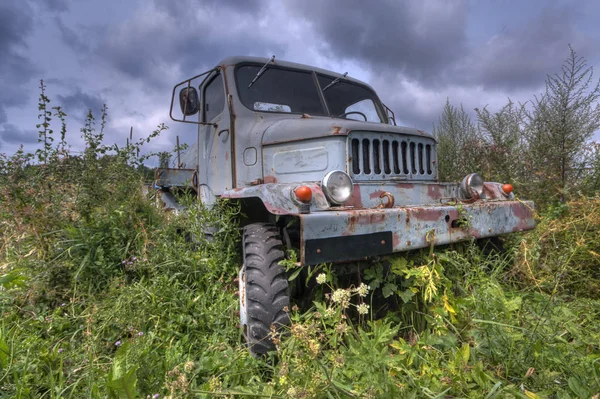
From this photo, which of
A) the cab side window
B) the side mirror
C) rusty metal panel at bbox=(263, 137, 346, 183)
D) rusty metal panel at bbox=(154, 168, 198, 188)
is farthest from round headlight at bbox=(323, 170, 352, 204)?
rusty metal panel at bbox=(154, 168, 198, 188)

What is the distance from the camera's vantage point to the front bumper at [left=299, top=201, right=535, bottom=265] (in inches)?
79.6

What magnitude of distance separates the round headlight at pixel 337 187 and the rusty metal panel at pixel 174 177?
2718mm

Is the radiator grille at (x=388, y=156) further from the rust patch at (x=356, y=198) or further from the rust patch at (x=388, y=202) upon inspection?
the rust patch at (x=388, y=202)

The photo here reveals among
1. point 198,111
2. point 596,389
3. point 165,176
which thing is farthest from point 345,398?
point 165,176

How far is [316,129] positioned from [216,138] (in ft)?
4.78

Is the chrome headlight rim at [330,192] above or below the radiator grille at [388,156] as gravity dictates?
below

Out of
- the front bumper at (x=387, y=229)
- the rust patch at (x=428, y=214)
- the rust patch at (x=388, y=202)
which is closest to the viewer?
the front bumper at (x=387, y=229)

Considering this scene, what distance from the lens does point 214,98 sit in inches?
159

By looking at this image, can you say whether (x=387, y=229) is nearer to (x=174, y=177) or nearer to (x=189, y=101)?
(x=189, y=101)

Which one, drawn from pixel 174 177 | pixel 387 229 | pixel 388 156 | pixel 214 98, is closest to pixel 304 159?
pixel 388 156

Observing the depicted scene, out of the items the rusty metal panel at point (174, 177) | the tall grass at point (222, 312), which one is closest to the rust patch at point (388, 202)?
the tall grass at point (222, 312)

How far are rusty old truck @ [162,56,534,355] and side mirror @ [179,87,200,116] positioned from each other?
0.03ft

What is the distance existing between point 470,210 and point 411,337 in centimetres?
104

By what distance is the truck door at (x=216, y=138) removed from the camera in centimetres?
369
